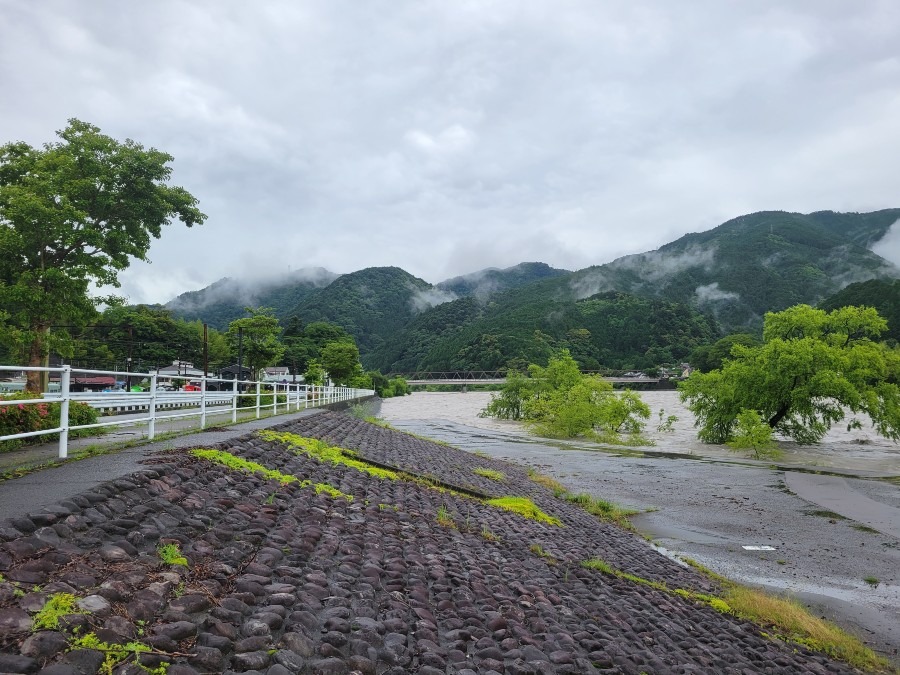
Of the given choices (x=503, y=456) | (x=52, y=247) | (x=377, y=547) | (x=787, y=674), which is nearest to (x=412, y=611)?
(x=377, y=547)

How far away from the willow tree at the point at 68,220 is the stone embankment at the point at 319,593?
708 inches

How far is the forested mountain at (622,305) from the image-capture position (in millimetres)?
121438

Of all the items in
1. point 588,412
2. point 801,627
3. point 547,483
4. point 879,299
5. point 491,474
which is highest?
point 879,299

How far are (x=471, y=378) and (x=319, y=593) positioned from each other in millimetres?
108306

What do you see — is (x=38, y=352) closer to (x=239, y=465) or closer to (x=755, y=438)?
(x=239, y=465)

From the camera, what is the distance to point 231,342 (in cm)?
5444

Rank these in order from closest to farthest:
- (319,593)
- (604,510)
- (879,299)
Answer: (319,593)
(604,510)
(879,299)

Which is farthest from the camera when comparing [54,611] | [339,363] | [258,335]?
[339,363]

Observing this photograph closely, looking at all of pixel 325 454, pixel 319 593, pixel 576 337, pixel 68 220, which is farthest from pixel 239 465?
pixel 576 337

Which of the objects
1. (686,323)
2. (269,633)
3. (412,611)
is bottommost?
(412,611)

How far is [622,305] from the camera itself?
135000 millimetres

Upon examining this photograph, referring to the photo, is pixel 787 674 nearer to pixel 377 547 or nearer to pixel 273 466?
pixel 377 547

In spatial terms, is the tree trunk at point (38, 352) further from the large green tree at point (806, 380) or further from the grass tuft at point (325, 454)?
the large green tree at point (806, 380)

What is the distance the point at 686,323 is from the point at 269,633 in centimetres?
13095
